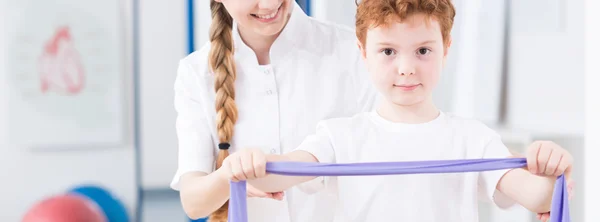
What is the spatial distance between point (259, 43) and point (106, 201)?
6.08 feet

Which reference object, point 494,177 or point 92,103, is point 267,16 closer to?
point 494,177

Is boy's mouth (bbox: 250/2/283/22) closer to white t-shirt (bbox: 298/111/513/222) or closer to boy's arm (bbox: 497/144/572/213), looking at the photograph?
white t-shirt (bbox: 298/111/513/222)

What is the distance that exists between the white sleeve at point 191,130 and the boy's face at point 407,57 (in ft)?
0.80

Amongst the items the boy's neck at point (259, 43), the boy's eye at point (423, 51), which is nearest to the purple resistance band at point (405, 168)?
the boy's eye at point (423, 51)

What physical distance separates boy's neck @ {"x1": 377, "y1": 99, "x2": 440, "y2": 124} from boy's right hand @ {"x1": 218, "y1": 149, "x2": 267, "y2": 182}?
0.17 meters

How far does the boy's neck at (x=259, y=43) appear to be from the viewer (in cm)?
93

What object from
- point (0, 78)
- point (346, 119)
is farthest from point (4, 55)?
point (346, 119)

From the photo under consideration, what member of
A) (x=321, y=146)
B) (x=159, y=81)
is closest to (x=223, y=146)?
(x=321, y=146)

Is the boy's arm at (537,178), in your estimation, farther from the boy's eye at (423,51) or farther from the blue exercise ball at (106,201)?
the blue exercise ball at (106,201)

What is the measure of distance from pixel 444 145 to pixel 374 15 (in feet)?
0.54

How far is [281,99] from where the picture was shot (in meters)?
0.93

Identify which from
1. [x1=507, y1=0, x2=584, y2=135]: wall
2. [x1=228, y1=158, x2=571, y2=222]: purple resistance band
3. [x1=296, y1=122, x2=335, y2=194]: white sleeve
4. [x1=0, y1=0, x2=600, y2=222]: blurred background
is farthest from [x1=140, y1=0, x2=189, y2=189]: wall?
→ [x1=228, y1=158, x2=571, y2=222]: purple resistance band

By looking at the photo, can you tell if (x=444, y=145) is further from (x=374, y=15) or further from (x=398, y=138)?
(x=374, y=15)

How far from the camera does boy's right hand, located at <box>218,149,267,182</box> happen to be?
28.7 inches
